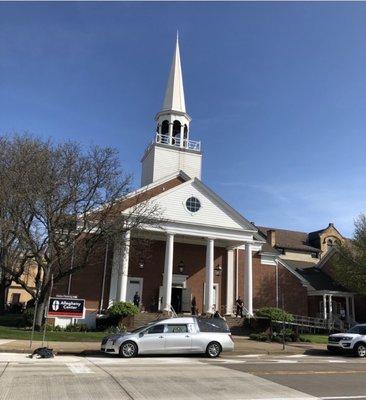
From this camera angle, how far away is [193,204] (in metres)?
34.6

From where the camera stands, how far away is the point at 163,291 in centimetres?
3278

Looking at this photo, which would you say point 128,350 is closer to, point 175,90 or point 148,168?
point 148,168

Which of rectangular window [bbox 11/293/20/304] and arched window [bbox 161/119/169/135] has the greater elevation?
arched window [bbox 161/119/169/135]

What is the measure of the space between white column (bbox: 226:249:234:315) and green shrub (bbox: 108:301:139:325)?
407 inches

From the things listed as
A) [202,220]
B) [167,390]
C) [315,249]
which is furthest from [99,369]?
[315,249]

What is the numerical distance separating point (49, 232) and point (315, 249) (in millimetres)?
41225

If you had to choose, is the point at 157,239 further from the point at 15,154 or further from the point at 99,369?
the point at 99,369

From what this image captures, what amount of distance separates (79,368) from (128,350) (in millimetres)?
4049

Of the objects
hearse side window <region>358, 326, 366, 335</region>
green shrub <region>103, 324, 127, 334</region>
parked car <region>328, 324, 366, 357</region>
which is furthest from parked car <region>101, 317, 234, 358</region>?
green shrub <region>103, 324, 127, 334</region>

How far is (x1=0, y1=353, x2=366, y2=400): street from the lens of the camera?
381 inches

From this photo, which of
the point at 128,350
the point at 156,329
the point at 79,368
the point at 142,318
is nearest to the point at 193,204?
the point at 142,318

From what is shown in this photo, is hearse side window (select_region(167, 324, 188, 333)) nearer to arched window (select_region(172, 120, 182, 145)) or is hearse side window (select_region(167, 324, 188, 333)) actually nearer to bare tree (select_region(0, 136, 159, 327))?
bare tree (select_region(0, 136, 159, 327))

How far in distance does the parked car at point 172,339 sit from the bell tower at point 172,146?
21670 mm

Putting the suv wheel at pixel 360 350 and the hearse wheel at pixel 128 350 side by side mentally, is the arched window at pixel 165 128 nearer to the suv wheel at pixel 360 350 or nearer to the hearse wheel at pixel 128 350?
the suv wheel at pixel 360 350
